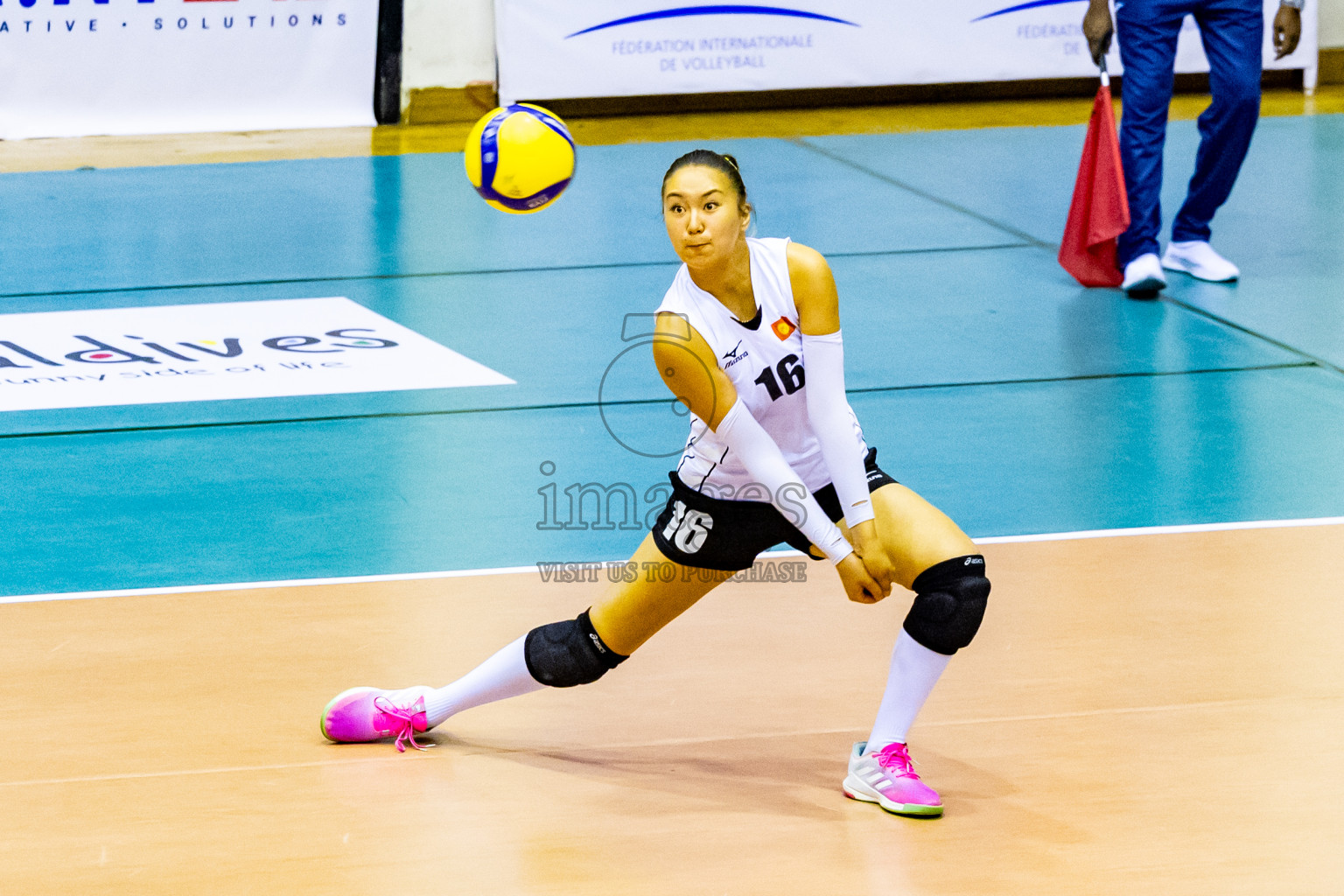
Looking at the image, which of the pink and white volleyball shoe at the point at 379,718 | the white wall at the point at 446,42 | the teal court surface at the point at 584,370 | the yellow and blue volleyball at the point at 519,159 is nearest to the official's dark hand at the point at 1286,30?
the teal court surface at the point at 584,370

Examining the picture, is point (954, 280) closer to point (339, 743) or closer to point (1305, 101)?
point (339, 743)

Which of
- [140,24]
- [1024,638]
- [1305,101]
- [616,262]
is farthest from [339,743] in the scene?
[1305,101]

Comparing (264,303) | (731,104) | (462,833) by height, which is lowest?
(462,833)

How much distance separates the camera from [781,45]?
42.5 ft

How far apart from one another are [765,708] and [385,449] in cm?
242

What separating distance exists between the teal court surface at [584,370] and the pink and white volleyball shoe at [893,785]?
173 centimetres

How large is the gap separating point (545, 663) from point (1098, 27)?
511cm

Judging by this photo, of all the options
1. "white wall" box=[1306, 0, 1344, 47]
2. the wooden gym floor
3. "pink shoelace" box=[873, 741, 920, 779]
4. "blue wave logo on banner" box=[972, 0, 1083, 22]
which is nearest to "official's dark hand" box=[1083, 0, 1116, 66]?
the wooden gym floor

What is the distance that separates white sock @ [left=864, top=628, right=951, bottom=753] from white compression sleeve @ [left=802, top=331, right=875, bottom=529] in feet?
0.99

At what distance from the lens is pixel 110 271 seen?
844cm

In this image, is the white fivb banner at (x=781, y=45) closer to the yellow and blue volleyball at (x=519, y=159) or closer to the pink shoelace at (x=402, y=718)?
the yellow and blue volleyball at (x=519, y=159)

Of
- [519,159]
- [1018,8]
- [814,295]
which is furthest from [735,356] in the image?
[1018,8]

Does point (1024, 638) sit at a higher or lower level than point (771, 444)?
lower

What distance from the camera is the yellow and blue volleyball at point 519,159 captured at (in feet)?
14.2
